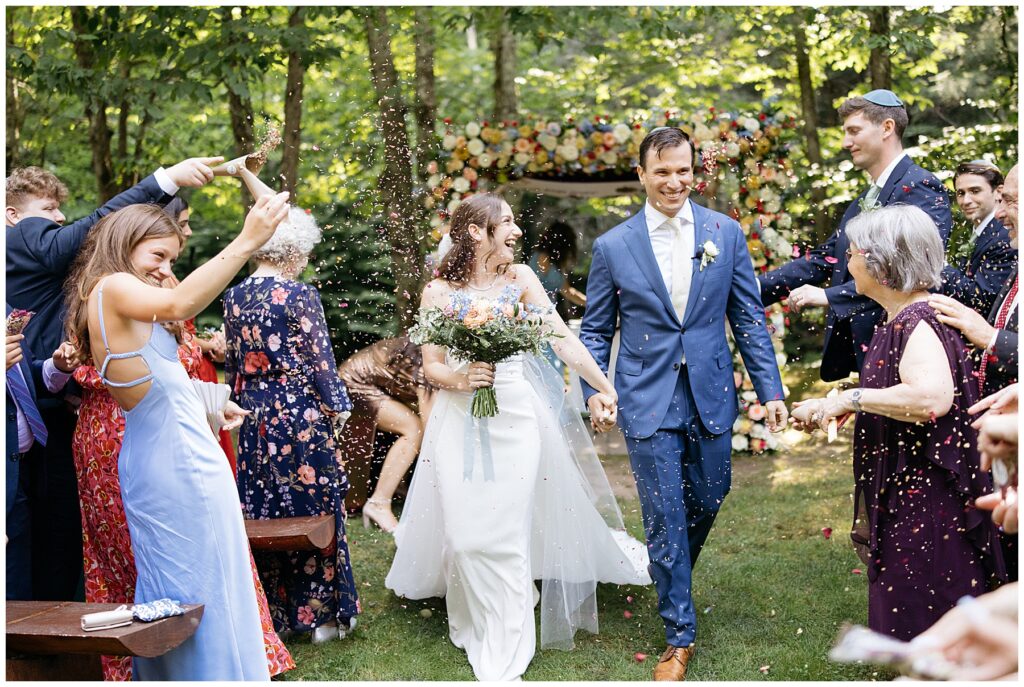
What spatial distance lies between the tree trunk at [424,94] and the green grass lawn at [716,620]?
4.13 metres

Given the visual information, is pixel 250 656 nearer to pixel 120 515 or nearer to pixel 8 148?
pixel 120 515

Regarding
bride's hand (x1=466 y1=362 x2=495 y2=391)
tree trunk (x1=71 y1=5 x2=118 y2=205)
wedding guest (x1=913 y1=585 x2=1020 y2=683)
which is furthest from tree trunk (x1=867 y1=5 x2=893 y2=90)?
wedding guest (x1=913 y1=585 x2=1020 y2=683)

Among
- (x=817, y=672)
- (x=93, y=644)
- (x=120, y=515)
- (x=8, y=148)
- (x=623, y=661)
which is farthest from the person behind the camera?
(x=8, y=148)

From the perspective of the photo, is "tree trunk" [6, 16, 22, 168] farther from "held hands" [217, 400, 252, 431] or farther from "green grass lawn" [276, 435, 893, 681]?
"held hands" [217, 400, 252, 431]

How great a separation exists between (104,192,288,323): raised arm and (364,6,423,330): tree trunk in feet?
13.6

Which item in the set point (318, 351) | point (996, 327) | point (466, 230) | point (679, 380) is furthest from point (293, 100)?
point (996, 327)

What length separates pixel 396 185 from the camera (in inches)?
328

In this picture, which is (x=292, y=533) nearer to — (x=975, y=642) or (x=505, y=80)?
(x=975, y=642)


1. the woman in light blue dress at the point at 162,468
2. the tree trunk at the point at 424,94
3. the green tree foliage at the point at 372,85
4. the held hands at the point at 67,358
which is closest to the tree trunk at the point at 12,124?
the green tree foliage at the point at 372,85

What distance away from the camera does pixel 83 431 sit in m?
3.91

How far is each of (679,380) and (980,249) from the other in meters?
1.65

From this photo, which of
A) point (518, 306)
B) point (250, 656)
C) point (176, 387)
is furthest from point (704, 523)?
point (176, 387)

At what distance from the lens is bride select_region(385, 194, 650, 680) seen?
4559 millimetres

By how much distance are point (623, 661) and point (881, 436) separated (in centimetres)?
159
